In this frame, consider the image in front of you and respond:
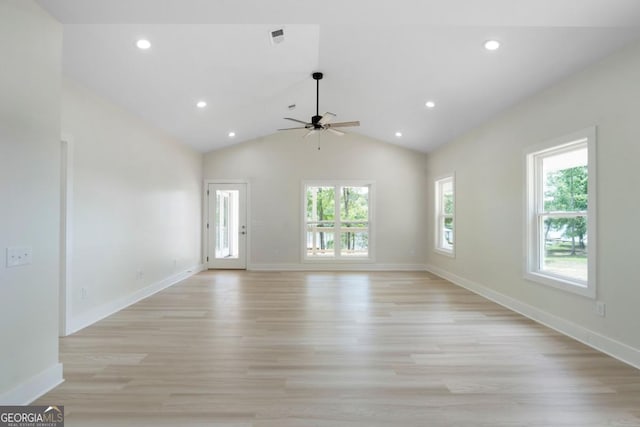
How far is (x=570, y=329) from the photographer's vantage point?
10.9ft

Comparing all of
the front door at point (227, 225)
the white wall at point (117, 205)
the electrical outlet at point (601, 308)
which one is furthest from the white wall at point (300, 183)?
the electrical outlet at point (601, 308)

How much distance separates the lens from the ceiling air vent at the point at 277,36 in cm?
329

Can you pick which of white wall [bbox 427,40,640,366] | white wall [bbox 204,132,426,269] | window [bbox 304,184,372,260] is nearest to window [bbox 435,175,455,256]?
white wall [bbox 204,132,426,269]

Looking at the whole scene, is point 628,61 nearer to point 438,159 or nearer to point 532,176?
point 532,176

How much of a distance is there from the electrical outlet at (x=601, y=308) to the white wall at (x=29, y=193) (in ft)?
14.7

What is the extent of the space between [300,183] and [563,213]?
5.03 meters

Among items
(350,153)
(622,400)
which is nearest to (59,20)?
(622,400)

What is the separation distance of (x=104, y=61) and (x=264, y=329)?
10.5 ft

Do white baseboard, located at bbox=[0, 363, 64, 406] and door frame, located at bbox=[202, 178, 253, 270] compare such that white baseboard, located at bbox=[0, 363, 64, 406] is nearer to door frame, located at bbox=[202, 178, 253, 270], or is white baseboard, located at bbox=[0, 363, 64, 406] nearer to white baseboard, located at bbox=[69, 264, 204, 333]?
white baseboard, located at bbox=[69, 264, 204, 333]

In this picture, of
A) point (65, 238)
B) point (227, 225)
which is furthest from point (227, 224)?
point (65, 238)

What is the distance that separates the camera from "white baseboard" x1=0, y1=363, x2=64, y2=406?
1.95 meters

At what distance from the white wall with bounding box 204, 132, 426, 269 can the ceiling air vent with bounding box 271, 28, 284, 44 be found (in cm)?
396

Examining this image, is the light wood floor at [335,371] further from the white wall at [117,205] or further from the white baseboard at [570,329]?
the white wall at [117,205]

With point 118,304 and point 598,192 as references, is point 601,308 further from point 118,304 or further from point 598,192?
point 118,304
